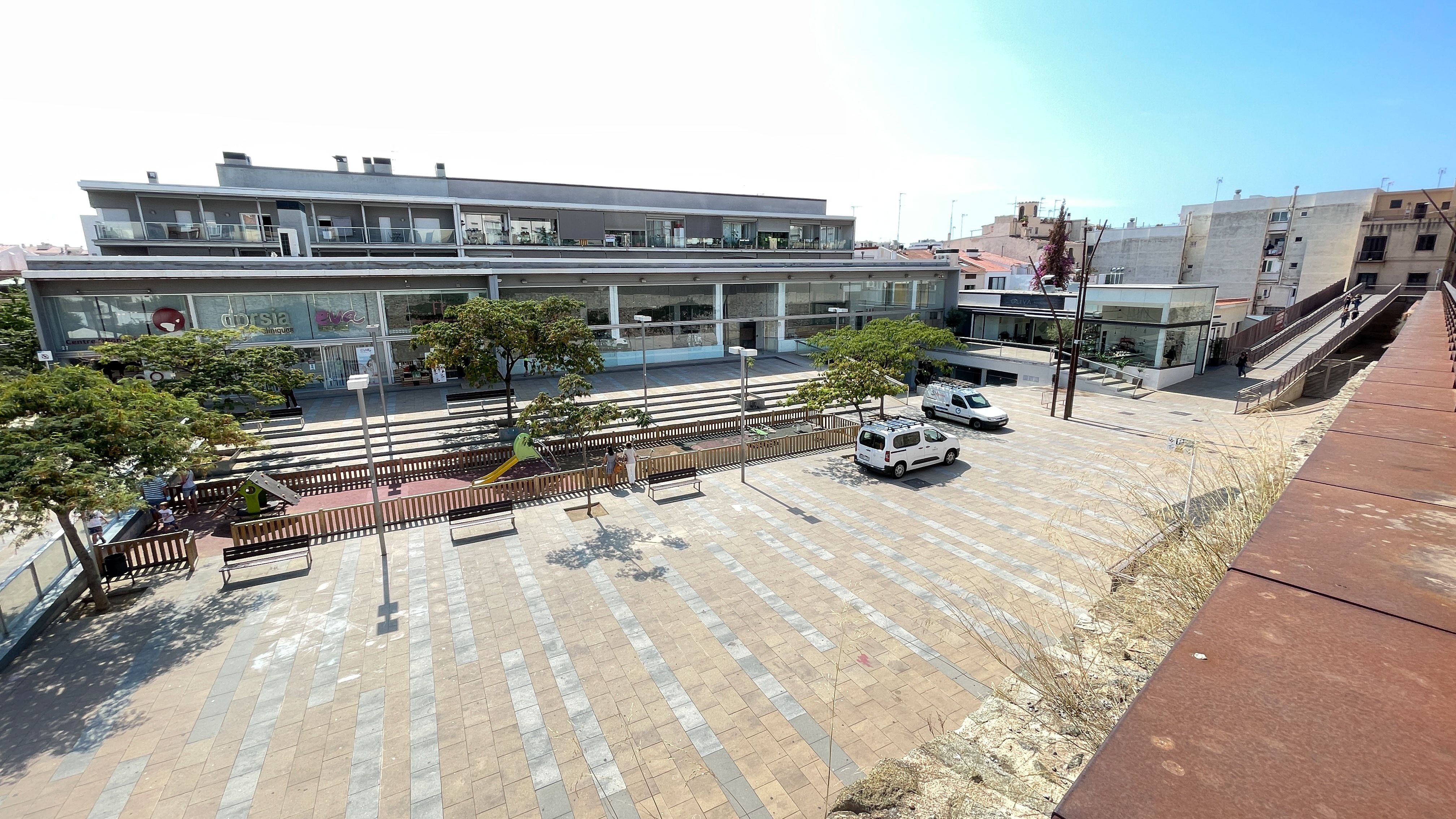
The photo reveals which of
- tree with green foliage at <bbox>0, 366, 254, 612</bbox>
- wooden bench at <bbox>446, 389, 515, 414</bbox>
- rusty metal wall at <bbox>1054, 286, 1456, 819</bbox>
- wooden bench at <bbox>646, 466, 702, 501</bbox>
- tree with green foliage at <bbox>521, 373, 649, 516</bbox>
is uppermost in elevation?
rusty metal wall at <bbox>1054, 286, 1456, 819</bbox>

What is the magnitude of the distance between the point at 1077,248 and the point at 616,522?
6370 centimetres

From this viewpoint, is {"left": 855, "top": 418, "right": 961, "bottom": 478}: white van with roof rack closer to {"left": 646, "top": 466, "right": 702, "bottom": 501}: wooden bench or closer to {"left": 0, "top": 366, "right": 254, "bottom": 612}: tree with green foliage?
{"left": 646, "top": 466, "right": 702, "bottom": 501}: wooden bench

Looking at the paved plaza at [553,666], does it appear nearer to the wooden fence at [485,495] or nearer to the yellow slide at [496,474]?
the wooden fence at [485,495]

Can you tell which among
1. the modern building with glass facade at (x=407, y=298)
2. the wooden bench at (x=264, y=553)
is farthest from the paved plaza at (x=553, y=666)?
the modern building with glass facade at (x=407, y=298)

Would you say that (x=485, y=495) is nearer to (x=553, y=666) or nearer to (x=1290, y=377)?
(x=553, y=666)

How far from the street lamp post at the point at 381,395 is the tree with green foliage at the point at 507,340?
5.00 feet

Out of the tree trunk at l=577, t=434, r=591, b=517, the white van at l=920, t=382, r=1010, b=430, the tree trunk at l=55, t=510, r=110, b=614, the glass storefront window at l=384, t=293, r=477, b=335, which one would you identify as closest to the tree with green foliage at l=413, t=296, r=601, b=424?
the tree trunk at l=577, t=434, r=591, b=517

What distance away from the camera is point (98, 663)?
31.8ft

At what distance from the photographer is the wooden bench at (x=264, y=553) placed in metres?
12.4

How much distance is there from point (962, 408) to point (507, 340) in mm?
17539

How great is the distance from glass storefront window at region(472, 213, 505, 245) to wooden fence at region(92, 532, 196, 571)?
85.4 ft

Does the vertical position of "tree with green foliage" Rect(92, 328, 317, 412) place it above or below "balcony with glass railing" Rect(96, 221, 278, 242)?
below

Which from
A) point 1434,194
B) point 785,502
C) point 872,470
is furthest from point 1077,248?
point 785,502

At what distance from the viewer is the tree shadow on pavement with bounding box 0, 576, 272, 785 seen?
8180 mm
